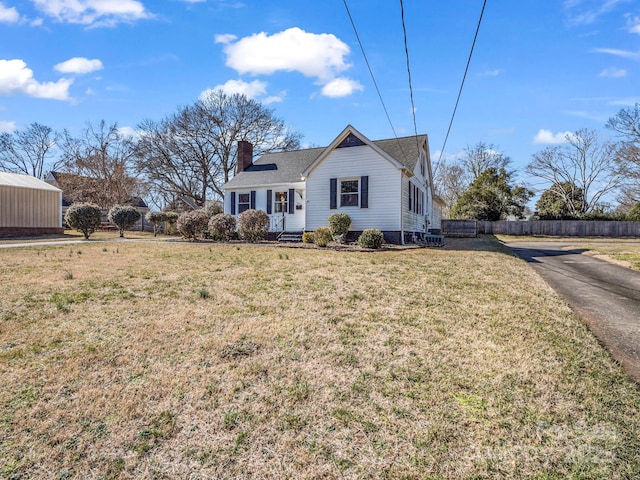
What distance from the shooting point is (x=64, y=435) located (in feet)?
8.53

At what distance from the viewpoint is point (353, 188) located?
16250mm

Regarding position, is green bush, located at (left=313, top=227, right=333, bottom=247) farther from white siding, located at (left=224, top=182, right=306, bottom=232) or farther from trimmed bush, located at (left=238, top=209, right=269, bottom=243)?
white siding, located at (left=224, top=182, right=306, bottom=232)

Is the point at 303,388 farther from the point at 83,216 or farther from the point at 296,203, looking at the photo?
the point at 83,216

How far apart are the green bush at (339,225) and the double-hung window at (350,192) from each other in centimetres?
97

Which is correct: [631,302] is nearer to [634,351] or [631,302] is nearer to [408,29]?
[634,351]

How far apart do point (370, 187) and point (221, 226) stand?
7.17m

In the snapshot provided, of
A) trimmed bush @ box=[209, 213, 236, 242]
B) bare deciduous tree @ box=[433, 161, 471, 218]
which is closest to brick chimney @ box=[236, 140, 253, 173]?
trimmed bush @ box=[209, 213, 236, 242]

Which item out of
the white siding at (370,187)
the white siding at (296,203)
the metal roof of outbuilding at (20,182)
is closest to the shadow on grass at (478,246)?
the white siding at (370,187)

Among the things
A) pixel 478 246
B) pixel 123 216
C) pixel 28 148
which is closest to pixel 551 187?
pixel 478 246

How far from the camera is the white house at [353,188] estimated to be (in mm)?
15438

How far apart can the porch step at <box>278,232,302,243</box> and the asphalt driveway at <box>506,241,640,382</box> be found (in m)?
10.2

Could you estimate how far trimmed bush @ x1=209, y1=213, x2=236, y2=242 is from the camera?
1632 cm

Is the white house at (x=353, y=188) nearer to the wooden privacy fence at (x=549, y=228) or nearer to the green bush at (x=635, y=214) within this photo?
the wooden privacy fence at (x=549, y=228)

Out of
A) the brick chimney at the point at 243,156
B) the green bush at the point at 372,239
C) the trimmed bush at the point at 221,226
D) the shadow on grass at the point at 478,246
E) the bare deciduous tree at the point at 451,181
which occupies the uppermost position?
the bare deciduous tree at the point at 451,181
